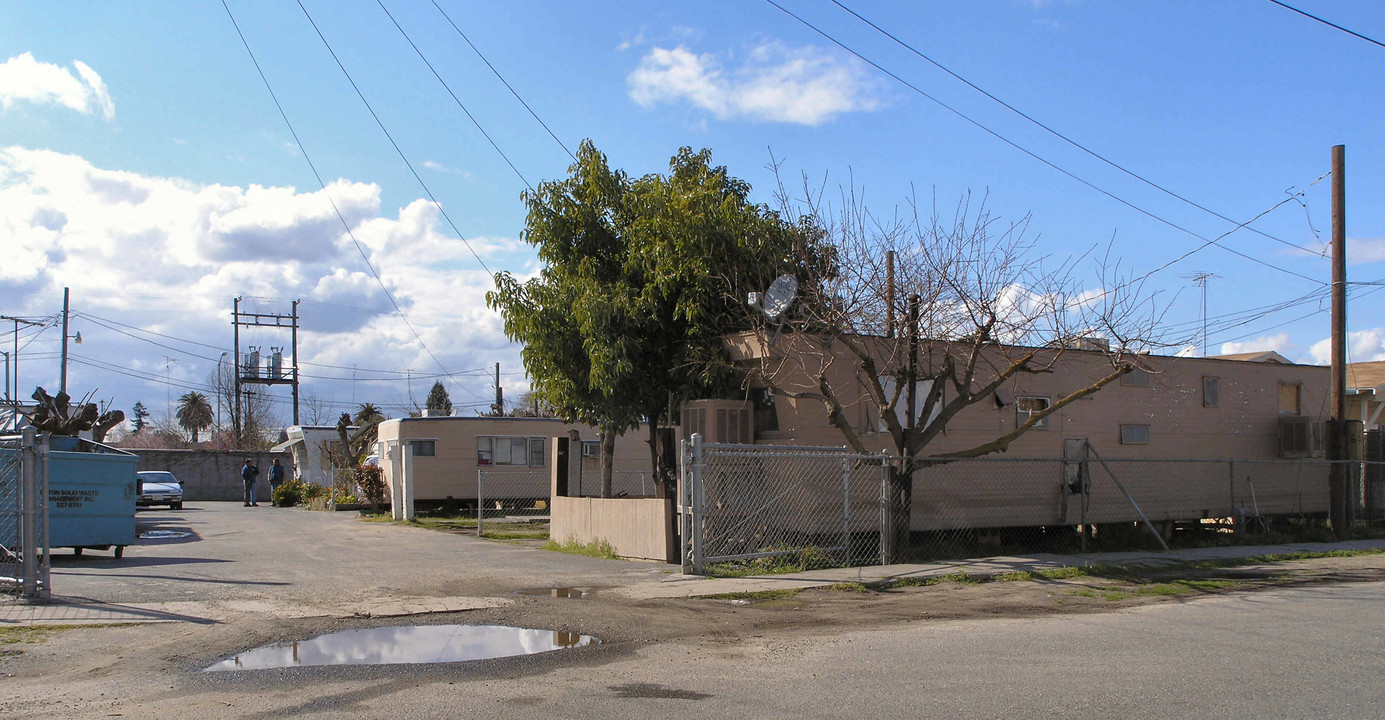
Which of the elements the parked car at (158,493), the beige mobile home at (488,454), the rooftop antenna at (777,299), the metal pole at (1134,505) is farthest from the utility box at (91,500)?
the parked car at (158,493)

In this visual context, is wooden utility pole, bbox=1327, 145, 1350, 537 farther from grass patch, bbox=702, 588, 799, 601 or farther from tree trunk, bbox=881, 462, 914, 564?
grass patch, bbox=702, 588, 799, 601

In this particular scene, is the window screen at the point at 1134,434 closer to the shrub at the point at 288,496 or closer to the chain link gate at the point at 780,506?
the chain link gate at the point at 780,506

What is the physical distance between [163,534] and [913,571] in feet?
46.8

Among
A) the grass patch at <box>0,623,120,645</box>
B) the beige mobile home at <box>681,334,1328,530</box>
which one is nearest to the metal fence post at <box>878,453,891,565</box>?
the beige mobile home at <box>681,334,1328,530</box>

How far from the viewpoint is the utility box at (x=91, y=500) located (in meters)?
13.0

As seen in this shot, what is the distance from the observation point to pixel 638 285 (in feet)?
49.4

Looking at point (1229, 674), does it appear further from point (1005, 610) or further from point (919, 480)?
point (919, 480)

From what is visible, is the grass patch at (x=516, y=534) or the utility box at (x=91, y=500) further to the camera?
the grass patch at (x=516, y=534)

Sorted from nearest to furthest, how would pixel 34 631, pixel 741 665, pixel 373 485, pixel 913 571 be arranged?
pixel 741 665
pixel 34 631
pixel 913 571
pixel 373 485

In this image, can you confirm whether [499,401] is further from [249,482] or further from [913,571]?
[913,571]

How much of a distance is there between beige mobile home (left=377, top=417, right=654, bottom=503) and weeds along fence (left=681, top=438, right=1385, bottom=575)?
12876 millimetres

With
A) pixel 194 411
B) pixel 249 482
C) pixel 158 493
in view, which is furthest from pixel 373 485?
pixel 194 411

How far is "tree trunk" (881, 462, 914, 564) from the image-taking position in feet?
41.2

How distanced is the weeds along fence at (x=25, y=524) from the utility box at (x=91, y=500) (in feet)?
9.94
